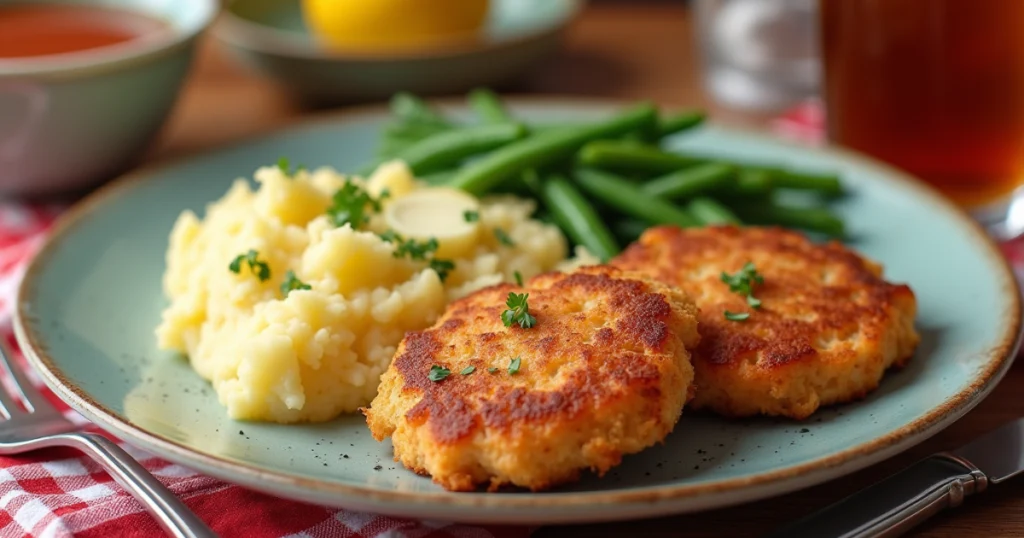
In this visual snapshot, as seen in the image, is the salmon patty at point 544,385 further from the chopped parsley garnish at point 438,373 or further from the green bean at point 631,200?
the green bean at point 631,200

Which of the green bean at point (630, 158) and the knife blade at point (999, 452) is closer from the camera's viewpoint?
the knife blade at point (999, 452)

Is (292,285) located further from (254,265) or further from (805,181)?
(805,181)

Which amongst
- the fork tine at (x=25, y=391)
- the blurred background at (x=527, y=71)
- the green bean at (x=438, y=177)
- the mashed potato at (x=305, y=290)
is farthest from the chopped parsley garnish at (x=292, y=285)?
the blurred background at (x=527, y=71)

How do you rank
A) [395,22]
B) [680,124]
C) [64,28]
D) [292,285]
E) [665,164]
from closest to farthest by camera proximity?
[292,285], [665,164], [680,124], [64,28], [395,22]

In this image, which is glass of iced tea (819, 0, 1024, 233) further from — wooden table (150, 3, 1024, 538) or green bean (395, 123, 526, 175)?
green bean (395, 123, 526, 175)

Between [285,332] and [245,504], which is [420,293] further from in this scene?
[245,504]

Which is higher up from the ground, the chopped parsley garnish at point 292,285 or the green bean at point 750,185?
the chopped parsley garnish at point 292,285

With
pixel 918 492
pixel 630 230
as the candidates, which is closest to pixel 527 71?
pixel 630 230
